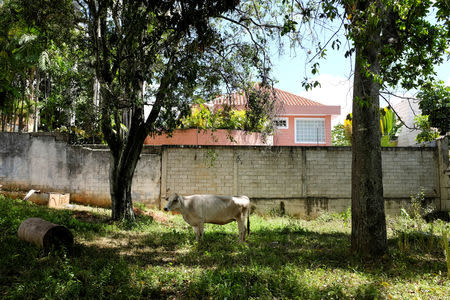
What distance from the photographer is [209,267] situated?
21.2 ft

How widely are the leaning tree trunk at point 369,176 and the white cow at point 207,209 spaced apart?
9.68 feet

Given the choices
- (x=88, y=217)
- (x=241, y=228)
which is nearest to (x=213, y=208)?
(x=241, y=228)

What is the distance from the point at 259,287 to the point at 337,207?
32.5 ft

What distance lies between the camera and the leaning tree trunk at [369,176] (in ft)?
23.1

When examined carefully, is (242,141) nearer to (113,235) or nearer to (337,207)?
(337,207)

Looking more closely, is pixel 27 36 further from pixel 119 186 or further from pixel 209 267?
pixel 209 267

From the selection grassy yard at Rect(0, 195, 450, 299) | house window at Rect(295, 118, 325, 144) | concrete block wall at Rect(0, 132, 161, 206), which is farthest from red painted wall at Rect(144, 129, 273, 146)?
house window at Rect(295, 118, 325, 144)

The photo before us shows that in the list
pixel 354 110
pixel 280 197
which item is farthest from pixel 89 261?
pixel 280 197

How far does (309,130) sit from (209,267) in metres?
18.9

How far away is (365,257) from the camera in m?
7.01

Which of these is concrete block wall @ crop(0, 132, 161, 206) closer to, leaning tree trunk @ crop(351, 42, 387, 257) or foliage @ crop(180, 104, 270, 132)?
foliage @ crop(180, 104, 270, 132)

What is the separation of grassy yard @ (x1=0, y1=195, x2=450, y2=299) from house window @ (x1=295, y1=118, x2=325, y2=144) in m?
14.7

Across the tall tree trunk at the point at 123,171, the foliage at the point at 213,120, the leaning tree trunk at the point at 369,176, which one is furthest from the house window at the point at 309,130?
the leaning tree trunk at the point at 369,176

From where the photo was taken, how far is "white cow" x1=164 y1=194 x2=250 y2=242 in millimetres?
8742
